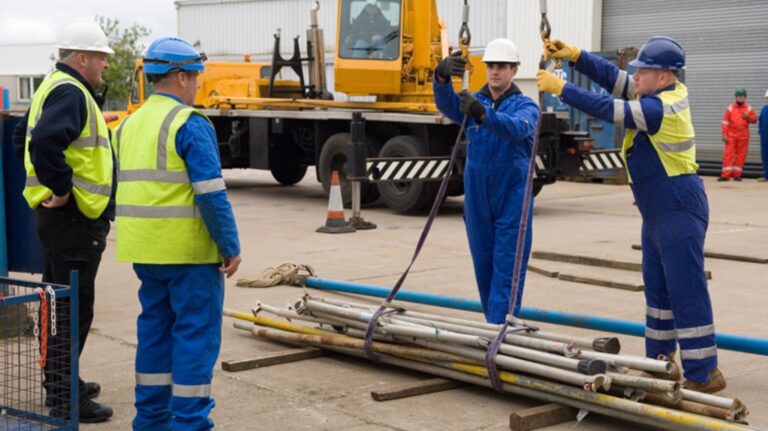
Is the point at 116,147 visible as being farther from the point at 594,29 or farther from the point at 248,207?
the point at 594,29

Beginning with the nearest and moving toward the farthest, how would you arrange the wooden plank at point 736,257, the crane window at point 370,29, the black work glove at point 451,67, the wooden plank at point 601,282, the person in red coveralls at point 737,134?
1. the black work glove at point 451,67
2. the wooden plank at point 601,282
3. the wooden plank at point 736,257
4. the crane window at point 370,29
5. the person in red coveralls at point 737,134

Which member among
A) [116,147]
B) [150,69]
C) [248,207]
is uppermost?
[150,69]

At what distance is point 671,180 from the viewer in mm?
5695

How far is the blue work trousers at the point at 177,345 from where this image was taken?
186 inches

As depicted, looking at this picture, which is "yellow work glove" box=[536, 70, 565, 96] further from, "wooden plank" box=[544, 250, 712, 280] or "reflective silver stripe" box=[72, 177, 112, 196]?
"wooden plank" box=[544, 250, 712, 280]

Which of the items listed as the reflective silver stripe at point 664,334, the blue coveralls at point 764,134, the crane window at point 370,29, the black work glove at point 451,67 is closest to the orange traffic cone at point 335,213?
the crane window at point 370,29

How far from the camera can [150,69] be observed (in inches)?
190

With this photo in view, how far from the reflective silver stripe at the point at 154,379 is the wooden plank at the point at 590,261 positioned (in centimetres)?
545

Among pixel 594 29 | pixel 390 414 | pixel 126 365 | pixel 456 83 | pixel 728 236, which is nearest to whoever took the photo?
pixel 390 414

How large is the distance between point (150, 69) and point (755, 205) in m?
13.8

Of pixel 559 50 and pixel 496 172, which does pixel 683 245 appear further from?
pixel 496 172

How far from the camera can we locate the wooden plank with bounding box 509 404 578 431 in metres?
5.16

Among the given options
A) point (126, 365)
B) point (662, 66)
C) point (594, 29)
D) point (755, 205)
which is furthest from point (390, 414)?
point (594, 29)

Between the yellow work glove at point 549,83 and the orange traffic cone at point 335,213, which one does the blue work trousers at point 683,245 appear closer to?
the yellow work glove at point 549,83
